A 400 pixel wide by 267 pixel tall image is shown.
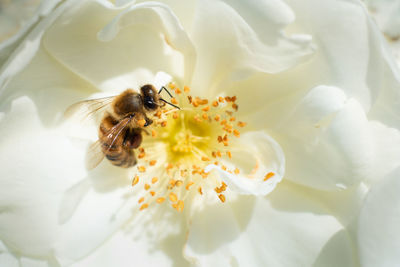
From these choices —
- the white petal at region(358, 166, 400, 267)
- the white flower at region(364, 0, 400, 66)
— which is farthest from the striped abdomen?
the white flower at region(364, 0, 400, 66)

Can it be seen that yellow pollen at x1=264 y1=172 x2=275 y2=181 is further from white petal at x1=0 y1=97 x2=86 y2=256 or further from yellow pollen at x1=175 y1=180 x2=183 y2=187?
white petal at x1=0 y1=97 x2=86 y2=256

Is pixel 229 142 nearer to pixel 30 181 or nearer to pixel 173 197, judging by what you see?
pixel 173 197

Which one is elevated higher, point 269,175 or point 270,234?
point 269,175

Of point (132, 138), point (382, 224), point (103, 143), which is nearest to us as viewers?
point (382, 224)

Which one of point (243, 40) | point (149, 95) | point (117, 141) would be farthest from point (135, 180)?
point (243, 40)

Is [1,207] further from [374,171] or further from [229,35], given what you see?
[374,171]

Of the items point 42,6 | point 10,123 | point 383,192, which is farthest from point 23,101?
point 383,192

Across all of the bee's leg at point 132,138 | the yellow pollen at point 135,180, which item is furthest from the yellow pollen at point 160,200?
the bee's leg at point 132,138
